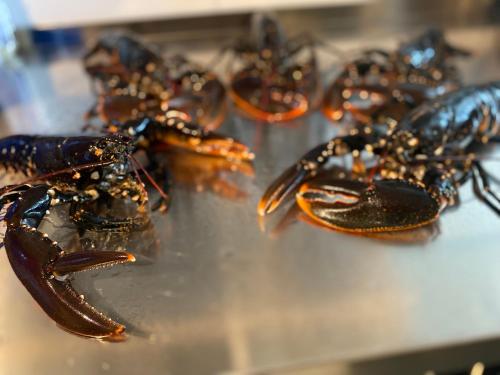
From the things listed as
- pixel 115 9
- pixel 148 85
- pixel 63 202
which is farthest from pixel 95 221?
pixel 115 9

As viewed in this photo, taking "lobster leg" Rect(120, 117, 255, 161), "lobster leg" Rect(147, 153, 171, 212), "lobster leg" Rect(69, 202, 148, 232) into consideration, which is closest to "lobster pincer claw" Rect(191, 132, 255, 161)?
"lobster leg" Rect(120, 117, 255, 161)

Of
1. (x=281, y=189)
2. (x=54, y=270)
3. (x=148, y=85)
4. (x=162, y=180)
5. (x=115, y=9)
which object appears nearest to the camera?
(x=54, y=270)

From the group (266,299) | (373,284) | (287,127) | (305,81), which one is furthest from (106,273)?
(305,81)

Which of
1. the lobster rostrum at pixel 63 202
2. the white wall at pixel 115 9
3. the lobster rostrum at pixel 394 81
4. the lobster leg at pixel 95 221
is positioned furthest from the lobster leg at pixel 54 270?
the white wall at pixel 115 9

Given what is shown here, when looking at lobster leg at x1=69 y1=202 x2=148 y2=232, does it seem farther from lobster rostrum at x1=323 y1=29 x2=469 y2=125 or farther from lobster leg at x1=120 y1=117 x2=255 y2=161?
lobster rostrum at x1=323 y1=29 x2=469 y2=125

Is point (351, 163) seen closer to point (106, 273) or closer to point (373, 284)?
point (373, 284)

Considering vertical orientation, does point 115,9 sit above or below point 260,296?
above

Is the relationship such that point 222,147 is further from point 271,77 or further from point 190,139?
point 271,77

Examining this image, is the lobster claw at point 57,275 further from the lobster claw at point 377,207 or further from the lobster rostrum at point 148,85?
the lobster rostrum at point 148,85
